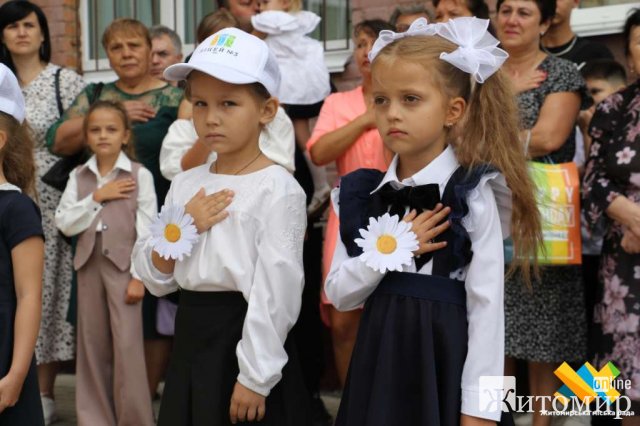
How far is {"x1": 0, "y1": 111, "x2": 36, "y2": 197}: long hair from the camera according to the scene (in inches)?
137

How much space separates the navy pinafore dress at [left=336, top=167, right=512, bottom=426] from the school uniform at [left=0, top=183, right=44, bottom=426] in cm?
111

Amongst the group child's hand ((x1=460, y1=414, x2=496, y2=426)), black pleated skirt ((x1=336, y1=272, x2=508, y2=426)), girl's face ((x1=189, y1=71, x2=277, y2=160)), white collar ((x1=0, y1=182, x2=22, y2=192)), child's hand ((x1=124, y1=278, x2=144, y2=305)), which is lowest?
child's hand ((x1=124, y1=278, x2=144, y2=305))

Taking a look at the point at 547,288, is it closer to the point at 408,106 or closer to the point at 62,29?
the point at 408,106

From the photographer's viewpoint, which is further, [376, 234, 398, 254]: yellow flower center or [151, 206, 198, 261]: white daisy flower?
[151, 206, 198, 261]: white daisy flower

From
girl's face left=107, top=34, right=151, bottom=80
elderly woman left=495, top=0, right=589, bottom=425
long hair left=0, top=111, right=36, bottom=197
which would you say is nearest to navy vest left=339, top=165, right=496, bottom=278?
long hair left=0, top=111, right=36, bottom=197

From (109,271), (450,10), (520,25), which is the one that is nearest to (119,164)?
(109,271)

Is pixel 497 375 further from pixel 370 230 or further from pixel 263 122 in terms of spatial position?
pixel 263 122

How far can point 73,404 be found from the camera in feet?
19.3

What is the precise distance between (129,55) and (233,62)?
6.79 ft

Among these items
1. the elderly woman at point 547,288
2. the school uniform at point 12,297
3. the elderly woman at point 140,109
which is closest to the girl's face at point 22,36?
the elderly woman at point 140,109

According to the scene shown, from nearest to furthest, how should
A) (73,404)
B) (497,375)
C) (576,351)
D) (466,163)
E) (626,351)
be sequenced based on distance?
1. (497,375)
2. (466,163)
3. (626,351)
4. (576,351)
5. (73,404)

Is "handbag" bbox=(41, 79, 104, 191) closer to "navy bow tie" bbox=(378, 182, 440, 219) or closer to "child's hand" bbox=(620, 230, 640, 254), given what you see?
"navy bow tie" bbox=(378, 182, 440, 219)

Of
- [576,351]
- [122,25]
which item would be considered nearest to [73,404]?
A: [122,25]

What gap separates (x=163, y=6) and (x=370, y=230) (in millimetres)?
4657
